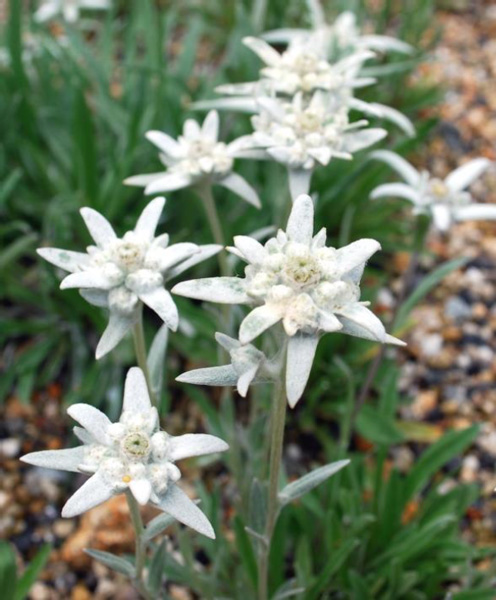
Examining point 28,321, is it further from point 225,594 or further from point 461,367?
point 461,367

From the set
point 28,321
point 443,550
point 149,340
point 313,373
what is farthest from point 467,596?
point 28,321

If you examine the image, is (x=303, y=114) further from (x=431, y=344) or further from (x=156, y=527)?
(x=431, y=344)

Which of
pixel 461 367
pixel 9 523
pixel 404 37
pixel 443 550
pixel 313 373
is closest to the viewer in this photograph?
pixel 443 550

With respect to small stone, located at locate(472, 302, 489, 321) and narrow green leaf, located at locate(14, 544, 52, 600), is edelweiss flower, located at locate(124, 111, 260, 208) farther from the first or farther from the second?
small stone, located at locate(472, 302, 489, 321)

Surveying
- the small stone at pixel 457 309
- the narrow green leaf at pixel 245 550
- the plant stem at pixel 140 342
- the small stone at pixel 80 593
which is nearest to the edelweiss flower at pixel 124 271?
the plant stem at pixel 140 342

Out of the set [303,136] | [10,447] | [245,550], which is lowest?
[10,447]

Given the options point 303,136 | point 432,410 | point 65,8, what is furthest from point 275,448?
point 65,8

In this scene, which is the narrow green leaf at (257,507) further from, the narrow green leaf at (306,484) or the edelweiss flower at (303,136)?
the edelweiss flower at (303,136)
